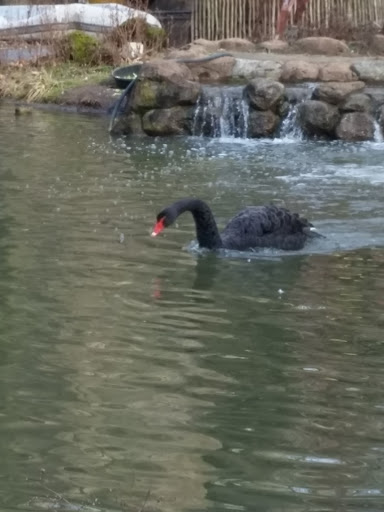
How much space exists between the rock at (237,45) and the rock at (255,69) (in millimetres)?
2174

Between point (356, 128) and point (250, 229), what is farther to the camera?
point (356, 128)

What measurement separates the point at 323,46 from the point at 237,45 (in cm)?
179

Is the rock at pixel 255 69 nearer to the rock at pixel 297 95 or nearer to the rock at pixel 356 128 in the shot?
the rock at pixel 297 95

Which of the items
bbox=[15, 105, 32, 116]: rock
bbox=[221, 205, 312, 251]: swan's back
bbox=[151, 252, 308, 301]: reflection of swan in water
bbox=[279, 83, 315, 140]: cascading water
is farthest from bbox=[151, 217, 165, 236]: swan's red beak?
bbox=[15, 105, 32, 116]: rock

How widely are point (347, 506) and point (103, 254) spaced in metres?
4.92

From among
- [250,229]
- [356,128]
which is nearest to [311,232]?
[250,229]

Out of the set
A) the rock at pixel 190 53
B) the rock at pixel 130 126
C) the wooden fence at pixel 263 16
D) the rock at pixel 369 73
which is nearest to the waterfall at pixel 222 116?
the rock at pixel 130 126

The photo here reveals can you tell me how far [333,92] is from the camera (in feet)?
56.2

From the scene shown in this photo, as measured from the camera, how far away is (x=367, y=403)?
6.06 meters

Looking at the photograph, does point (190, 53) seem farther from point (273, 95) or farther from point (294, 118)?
point (294, 118)

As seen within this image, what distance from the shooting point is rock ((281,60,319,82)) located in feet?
61.3

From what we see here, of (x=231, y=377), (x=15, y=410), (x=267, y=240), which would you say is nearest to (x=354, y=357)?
(x=231, y=377)

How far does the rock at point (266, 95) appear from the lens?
17375mm

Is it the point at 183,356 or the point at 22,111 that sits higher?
the point at 22,111
